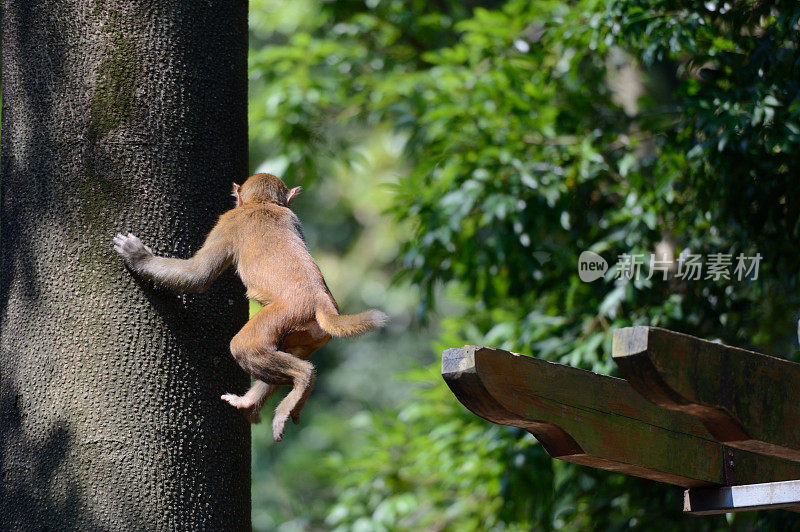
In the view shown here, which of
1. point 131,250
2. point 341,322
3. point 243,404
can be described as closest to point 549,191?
point 341,322

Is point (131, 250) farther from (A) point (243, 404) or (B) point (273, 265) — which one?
(A) point (243, 404)

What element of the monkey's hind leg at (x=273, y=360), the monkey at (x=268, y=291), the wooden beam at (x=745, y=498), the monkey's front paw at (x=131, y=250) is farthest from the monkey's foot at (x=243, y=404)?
the wooden beam at (x=745, y=498)

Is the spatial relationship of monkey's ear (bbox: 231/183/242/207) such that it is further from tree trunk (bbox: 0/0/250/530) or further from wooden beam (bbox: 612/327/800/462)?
wooden beam (bbox: 612/327/800/462)

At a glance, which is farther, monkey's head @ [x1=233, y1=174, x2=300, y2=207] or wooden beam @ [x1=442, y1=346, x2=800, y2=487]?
monkey's head @ [x1=233, y1=174, x2=300, y2=207]

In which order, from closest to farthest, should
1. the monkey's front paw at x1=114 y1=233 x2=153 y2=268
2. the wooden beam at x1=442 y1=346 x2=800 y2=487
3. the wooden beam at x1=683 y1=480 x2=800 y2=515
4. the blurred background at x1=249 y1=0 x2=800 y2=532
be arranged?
the wooden beam at x1=442 y1=346 x2=800 y2=487
the monkey's front paw at x1=114 y1=233 x2=153 y2=268
the wooden beam at x1=683 y1=480 x2=800 y2=515
the blurred background at x1=249 y1=0 x2=800 y2=532

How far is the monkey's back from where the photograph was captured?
2312 mm

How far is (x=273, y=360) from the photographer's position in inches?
87.7

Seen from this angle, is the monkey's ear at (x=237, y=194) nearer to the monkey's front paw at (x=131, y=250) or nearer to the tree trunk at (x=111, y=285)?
the tree trunk at (x=111, y=285)

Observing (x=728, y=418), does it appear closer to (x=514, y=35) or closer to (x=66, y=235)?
(x=66, y=235)

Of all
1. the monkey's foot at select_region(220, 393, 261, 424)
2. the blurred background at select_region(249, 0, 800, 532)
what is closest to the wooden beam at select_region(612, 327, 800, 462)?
the monkey's foot at select_region(220, 393, 261, 424)

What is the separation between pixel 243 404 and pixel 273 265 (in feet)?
1.21

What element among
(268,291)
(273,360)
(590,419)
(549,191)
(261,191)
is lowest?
(549,191)

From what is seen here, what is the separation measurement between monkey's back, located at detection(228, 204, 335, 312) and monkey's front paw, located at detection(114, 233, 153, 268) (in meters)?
0.23

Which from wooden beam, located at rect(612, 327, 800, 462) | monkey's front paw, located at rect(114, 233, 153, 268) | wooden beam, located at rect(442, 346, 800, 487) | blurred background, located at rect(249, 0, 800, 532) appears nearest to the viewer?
wooden beam, located at rect(612, 327, 800, 462)
